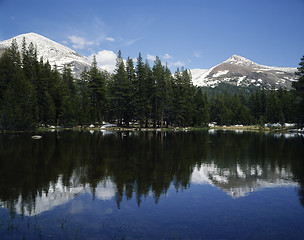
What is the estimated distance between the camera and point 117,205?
952cm

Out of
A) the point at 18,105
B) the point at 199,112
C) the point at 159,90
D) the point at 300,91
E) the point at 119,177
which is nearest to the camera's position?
the point at 119,177

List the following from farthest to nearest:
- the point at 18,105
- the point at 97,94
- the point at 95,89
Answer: the point at 97,94, the point at 95,89, the point at 18,105

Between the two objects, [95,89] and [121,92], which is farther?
[95,89]

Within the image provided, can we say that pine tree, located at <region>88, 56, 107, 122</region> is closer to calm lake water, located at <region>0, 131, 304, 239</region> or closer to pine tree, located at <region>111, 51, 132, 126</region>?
pine tree, located at <region>111, 51, 132, 126</region>

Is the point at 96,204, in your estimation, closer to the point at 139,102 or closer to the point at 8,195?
the point at 8,195

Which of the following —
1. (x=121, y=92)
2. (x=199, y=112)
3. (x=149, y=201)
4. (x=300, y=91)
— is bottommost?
(x=149, y=201)

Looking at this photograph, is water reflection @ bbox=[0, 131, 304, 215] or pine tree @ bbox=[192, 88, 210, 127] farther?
pine tree @ bbox=[192, 88, 210, 127]

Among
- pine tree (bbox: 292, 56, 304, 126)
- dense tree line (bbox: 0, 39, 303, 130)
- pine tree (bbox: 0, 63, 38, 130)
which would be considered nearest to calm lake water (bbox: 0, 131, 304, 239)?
pine tree (bbox: 0, 63, 38, 130)

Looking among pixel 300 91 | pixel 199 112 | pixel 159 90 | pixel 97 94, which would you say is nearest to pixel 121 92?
pixel 159 90

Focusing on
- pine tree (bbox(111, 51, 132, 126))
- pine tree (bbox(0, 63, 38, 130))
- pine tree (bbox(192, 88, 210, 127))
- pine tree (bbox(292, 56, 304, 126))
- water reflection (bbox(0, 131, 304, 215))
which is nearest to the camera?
water reflection (bbox(0, 131, 304, 215))

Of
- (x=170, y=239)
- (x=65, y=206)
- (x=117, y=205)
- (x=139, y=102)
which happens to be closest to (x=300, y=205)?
(x=170, y=239)

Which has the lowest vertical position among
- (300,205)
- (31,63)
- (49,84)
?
(300,205)

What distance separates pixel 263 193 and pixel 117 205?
7.19m

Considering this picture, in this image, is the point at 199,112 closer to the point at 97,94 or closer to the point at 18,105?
the point at 97,94
